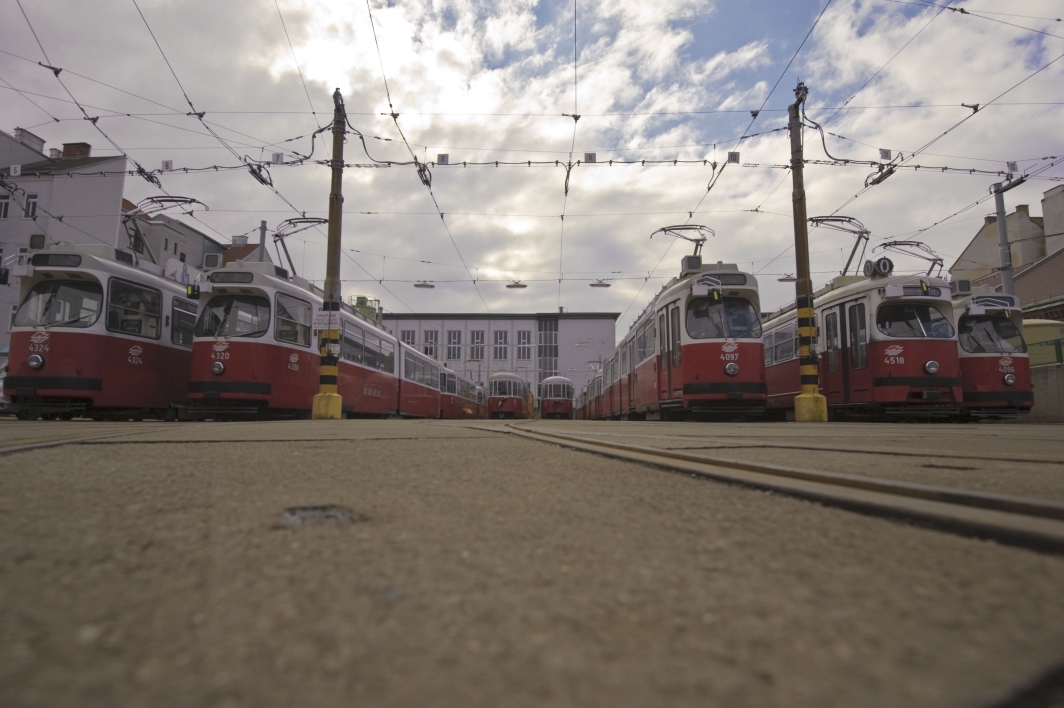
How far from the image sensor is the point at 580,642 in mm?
773

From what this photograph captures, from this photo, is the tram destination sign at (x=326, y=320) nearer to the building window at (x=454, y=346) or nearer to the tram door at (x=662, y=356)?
the tram door at (x=662, y=356)

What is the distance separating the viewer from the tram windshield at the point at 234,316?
37.0 ft

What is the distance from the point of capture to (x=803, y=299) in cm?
1259

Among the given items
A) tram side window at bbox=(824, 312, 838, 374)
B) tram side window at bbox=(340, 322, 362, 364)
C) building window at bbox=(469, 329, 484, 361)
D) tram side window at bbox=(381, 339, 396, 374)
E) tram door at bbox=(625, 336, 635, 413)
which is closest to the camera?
tram side window at bbox=(824, 312, 838, 374)

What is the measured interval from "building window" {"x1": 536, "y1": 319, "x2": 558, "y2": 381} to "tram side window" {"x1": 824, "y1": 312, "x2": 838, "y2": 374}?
49.9 meters

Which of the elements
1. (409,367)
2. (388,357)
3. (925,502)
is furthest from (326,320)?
(925,502)

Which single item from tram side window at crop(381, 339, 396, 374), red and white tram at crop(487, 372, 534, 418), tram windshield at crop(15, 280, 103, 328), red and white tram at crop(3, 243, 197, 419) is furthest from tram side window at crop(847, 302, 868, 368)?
red and white tram at crop(487, 372, 534, 418)

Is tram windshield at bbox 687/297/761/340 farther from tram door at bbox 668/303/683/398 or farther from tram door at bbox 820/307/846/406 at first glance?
tram door at bbox 820/307/846/406

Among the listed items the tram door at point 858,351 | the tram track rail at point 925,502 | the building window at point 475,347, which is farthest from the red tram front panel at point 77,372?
the building window at point 475,347

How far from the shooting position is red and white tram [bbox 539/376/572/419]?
33.1m

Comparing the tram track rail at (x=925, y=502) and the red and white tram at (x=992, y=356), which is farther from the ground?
the red and white tram at (x=992, y=356)

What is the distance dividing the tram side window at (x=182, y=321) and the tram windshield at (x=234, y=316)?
68cm

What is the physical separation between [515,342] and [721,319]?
52.3 metres

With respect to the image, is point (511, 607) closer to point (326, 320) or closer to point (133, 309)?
point (326, 320)
